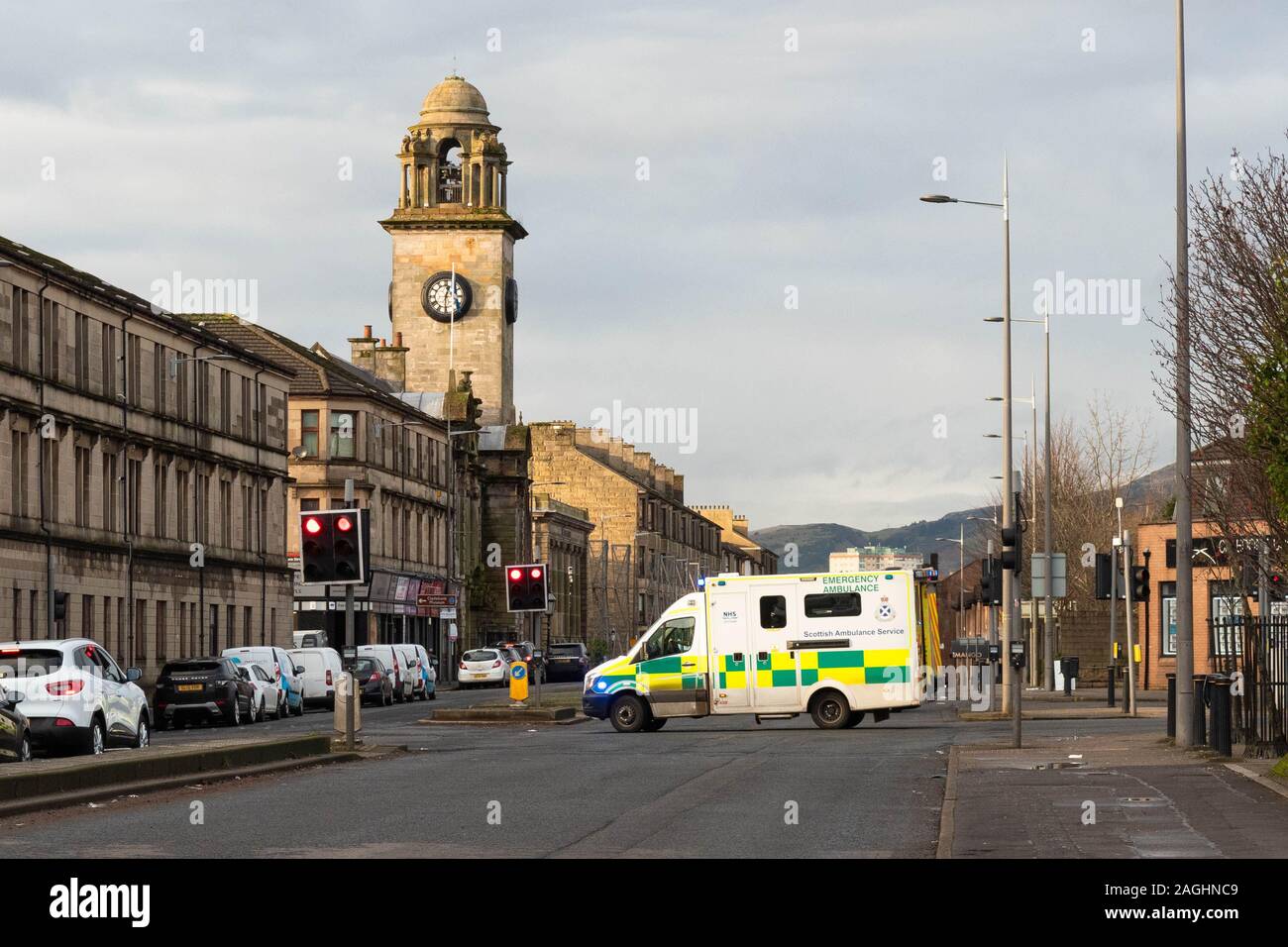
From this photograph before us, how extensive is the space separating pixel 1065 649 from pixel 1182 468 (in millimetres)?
49478

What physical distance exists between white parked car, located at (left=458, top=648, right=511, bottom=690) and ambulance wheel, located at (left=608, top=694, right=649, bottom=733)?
136 ft

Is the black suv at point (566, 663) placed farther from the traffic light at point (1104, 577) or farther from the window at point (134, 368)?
the traffic light at point (1104, 577)

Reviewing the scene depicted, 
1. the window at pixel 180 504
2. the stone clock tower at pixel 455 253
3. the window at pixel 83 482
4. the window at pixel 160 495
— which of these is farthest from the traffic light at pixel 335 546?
the stone clock tower at pixel 455 253

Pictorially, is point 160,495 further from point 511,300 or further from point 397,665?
point 511,300

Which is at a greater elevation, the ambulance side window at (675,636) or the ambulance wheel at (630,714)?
the ambulance side window at (675,636)

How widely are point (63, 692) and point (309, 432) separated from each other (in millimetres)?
55636

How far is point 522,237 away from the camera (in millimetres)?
121500

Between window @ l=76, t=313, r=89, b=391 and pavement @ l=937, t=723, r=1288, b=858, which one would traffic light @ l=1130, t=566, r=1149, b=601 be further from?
window @ l=76, t=313, r=89, b=391

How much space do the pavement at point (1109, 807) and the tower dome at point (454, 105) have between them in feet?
308

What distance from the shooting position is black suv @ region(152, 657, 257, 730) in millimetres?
42781

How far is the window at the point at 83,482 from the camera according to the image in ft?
181

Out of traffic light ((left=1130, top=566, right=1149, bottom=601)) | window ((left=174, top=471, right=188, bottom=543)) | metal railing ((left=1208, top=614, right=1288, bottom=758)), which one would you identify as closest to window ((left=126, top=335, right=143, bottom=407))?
window ((left=174, top=471, right=188, bottom=543))
